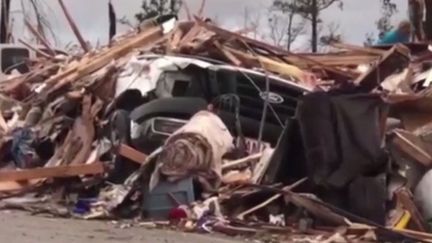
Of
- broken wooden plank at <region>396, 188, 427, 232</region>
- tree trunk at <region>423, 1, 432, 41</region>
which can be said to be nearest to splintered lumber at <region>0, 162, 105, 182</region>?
broken wooden plank at <region>396, 188, 427, 232</region>

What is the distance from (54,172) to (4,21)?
26716 millimetres

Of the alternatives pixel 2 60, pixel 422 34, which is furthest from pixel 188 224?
pixel 2 60

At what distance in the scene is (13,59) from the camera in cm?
2547

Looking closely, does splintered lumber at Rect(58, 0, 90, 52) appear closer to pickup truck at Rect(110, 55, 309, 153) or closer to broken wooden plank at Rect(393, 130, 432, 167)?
pickup truck at Rect(110, 55, 309, 153)

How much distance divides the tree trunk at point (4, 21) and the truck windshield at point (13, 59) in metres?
12.5

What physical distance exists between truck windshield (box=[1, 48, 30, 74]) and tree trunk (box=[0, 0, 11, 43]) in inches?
494

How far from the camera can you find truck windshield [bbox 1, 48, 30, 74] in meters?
24.1

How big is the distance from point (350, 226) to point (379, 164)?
100 centimetres

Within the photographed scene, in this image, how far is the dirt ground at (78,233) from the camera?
36.9 ft

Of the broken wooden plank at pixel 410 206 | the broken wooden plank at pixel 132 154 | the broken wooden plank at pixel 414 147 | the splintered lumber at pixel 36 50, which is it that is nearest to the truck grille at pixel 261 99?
the broken wooden plank at pixel 132 154

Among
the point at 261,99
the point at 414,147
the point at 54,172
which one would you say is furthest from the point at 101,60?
the point at 414,147

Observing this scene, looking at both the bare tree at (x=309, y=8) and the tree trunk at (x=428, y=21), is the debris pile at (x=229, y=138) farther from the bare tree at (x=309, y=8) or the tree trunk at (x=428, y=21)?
the bare tree at (x=309, y=8)

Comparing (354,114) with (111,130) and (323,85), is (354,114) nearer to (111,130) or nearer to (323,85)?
(323,85)

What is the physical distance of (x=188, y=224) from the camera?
1285 centimetres
